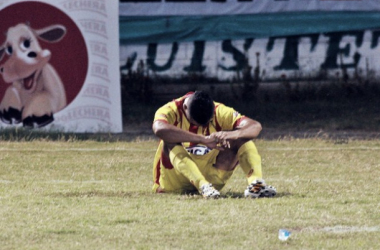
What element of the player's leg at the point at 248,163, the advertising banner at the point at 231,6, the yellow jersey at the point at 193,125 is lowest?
the advertising banner at the point at 231,6

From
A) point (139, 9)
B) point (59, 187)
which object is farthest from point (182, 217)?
point (139, 9)

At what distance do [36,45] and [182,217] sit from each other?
364 inches

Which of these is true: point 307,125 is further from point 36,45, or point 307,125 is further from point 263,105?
point 36,45

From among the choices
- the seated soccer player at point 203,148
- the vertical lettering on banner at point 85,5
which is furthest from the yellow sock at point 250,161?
the vertical lettering on banner at point 85,5

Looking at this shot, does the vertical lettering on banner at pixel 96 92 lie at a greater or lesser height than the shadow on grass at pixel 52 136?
greater

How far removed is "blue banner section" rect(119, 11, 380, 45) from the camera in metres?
19.5

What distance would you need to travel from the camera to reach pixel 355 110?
1945cm

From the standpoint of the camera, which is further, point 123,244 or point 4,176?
point 4,176

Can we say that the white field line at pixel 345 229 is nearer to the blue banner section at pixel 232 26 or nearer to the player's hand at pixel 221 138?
the player's hand at pixel 221 138

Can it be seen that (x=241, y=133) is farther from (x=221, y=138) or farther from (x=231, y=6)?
(x=231, y=6)

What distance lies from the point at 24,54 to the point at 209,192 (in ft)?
27.2

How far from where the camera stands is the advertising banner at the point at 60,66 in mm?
16750

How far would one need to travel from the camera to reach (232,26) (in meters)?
19.6

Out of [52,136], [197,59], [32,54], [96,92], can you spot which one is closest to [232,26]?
[197,59]
